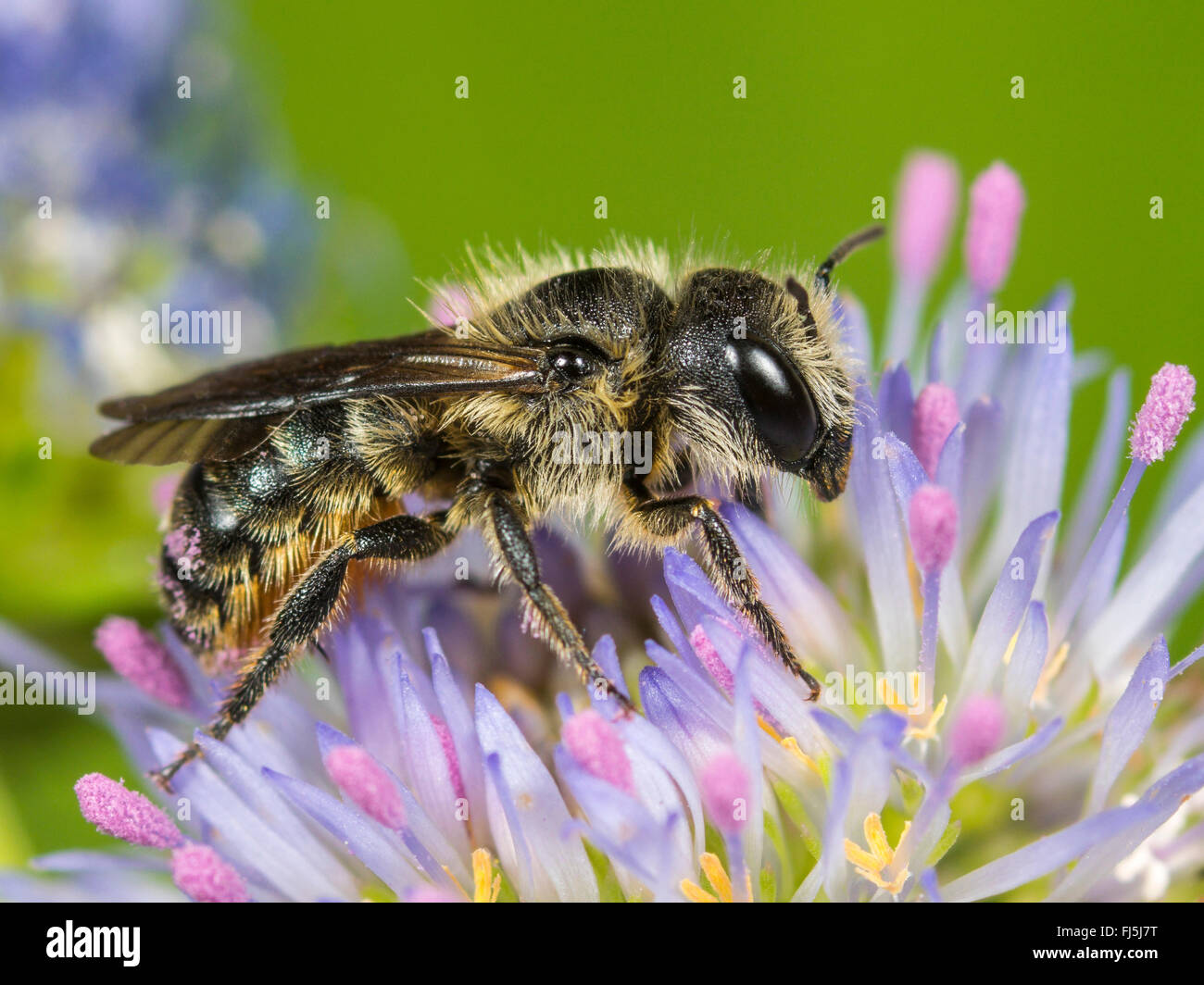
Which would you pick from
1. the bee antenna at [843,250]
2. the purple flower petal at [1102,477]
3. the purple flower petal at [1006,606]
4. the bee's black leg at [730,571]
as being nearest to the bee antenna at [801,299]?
the bee antenna at [843,250]

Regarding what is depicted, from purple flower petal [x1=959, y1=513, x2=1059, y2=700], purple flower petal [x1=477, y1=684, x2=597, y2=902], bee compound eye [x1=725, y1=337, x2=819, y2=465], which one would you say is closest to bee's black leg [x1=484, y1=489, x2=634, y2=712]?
purple flower petal [x1=477, y1=684, x2=597, y2=902]

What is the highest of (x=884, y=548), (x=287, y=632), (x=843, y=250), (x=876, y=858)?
(x=843, y=250)

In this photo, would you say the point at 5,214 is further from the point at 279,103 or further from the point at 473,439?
the point at 473,439

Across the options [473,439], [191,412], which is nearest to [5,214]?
[191,412]

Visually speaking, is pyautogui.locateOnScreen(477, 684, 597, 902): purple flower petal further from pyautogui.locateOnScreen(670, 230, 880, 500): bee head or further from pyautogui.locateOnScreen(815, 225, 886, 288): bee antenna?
pyautogui.locateOnScreen(815, 225, 886, 288): bee antenna

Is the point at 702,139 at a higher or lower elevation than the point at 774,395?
higher

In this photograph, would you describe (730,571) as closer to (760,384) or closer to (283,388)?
(760,384)

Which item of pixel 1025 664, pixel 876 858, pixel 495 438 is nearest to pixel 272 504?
pixel 495 438
